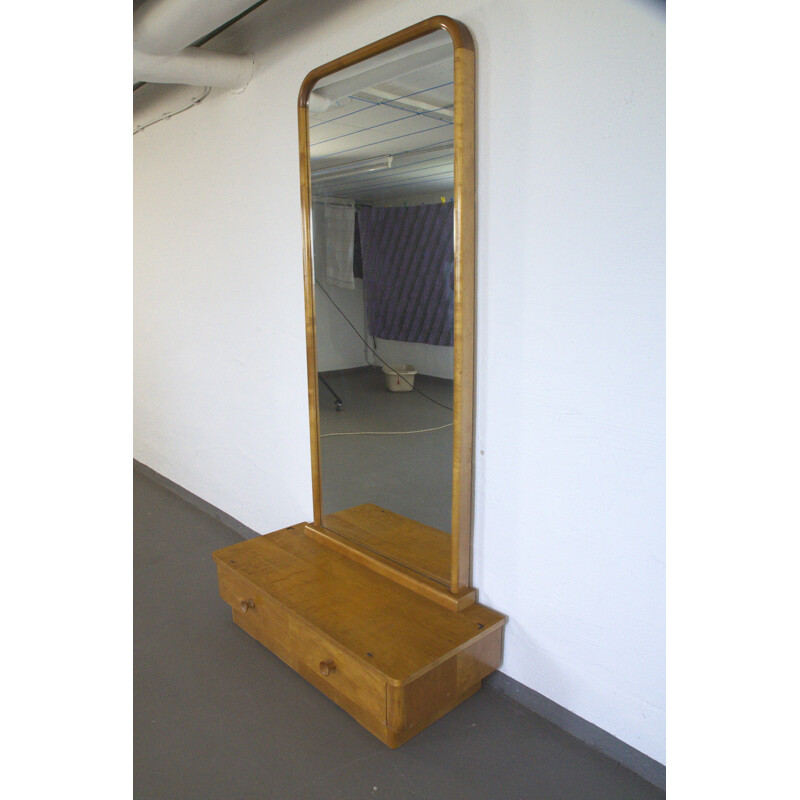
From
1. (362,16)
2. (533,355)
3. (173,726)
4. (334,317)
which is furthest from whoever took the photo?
(334,317)

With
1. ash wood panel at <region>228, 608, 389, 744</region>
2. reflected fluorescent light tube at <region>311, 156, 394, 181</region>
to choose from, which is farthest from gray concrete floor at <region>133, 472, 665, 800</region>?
A: reflected fluorescent light tube at <region>311, 156, 394, 181</region>

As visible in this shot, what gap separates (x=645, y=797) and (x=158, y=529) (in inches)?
112

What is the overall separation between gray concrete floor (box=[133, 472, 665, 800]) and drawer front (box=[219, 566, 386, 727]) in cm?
6

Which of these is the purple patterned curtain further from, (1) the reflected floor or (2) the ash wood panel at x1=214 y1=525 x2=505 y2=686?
(2) the ash wood panel at x1=214 y1=525 x2=505 y2=686

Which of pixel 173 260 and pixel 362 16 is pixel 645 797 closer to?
pixel 362 16

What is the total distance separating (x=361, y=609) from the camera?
220cm

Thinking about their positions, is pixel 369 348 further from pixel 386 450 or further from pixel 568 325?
pixel 568 325

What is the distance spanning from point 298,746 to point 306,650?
0.30 m

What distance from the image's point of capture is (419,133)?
212 cm

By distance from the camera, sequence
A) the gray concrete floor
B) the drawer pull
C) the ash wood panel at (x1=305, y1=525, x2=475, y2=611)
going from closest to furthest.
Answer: the gray concrete floor < the drawer pull < the ash wood panel at (x1=305, y1=525, x2=475, y2=611)

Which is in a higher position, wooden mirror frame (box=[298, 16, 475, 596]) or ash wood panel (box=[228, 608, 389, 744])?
wooden mirror frame (box=[298, 16, 475, 596])

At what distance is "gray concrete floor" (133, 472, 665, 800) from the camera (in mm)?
1833
